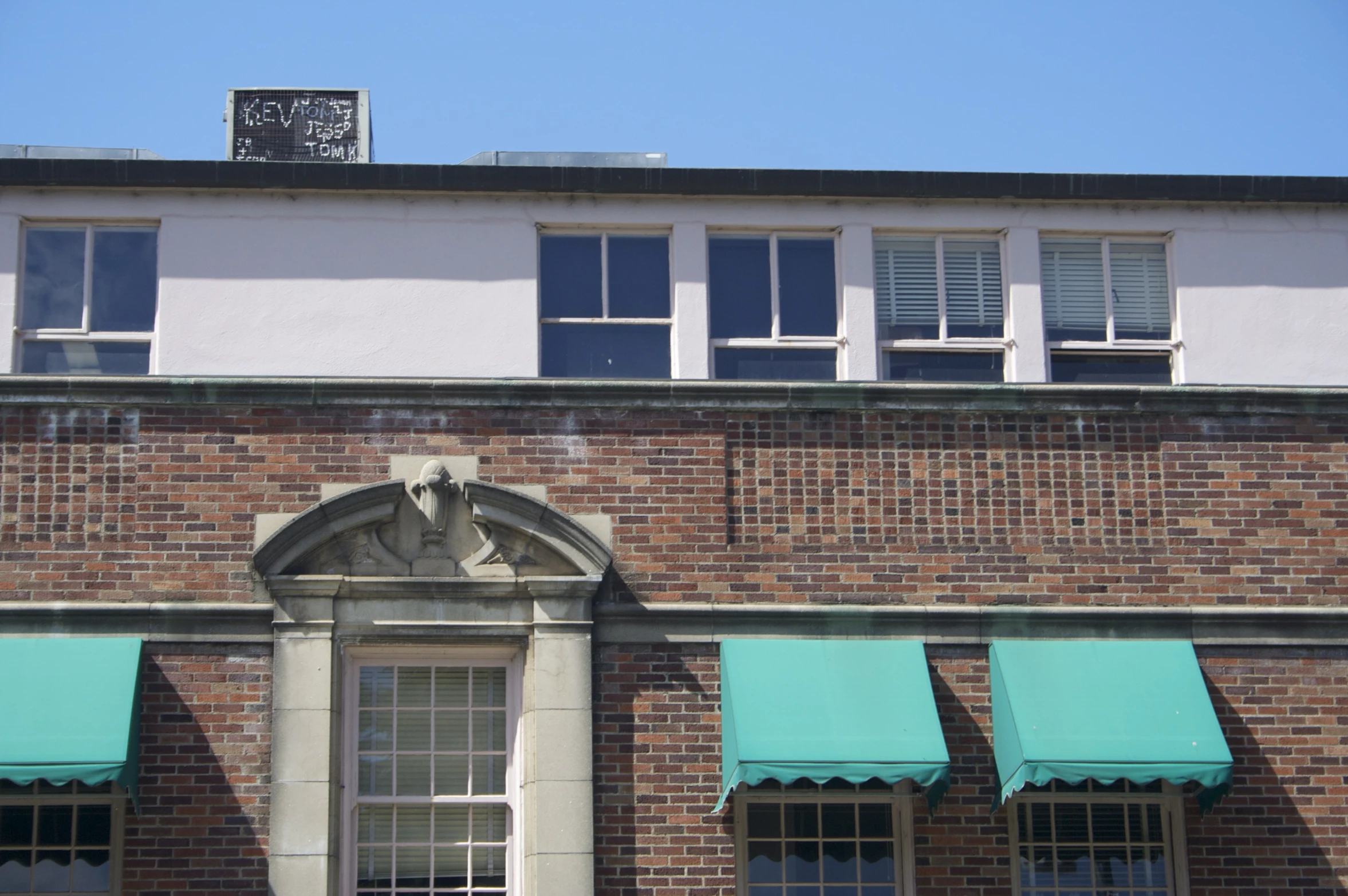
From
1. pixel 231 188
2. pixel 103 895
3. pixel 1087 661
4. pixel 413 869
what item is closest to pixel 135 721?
pixel 103 895

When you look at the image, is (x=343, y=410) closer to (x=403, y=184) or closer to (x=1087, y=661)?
(x=403, y=184)

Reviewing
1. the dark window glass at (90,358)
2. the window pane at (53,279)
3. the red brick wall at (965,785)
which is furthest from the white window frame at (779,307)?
the window pane at (53,279)

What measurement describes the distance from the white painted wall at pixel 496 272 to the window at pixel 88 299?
0.17 meters

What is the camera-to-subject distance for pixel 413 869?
1218 cm

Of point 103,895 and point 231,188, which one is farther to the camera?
point 231,188

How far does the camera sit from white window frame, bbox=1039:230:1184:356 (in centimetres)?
1359

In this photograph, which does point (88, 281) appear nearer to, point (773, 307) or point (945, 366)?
point (773, 307)

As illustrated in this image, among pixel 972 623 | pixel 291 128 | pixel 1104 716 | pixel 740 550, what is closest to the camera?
pixel 1104 716

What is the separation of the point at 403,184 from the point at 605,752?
15.1ft

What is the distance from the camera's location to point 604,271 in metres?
13.4

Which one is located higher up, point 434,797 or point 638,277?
point 638,277

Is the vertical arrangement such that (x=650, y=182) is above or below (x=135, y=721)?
above

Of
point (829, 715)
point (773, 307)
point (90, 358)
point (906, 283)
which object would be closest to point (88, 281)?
point (90, 358)

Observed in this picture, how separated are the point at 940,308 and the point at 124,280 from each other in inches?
251
